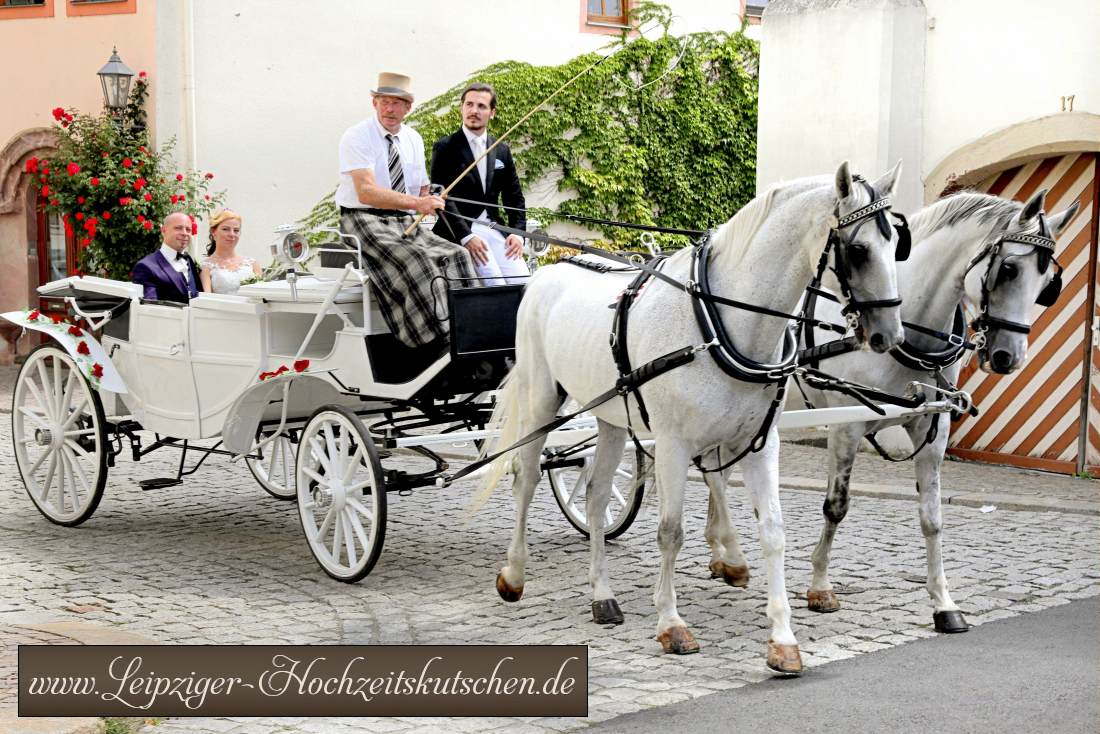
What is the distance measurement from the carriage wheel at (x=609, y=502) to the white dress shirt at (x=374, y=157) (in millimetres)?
1789

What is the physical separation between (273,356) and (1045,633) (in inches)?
159

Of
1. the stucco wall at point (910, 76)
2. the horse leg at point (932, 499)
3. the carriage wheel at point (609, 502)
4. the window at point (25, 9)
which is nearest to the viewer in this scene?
the horse leg at point (932, 499)

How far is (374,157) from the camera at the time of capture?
720 centimetres

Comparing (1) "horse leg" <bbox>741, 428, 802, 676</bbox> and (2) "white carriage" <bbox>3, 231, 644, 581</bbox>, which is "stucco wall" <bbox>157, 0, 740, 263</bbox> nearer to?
(2) "white carriage" <bbox>3, 231, 644, 581</bbox>

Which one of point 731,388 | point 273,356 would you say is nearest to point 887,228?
point 731,388

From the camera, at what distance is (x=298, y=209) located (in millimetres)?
16359

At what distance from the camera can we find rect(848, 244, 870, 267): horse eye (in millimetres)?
5148

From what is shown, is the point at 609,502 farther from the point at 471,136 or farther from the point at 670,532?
the point at 471,136

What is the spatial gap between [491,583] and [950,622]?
228cm

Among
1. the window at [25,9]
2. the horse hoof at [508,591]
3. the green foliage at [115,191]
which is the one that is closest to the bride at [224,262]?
the horse hoof at [508,591]

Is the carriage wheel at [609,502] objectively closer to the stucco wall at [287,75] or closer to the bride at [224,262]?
the bride at [224,262]

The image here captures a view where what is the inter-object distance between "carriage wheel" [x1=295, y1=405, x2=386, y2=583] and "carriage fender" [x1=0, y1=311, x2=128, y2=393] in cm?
172

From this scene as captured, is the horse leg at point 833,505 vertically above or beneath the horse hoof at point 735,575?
above

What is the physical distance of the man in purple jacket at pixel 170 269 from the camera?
8367 mm
